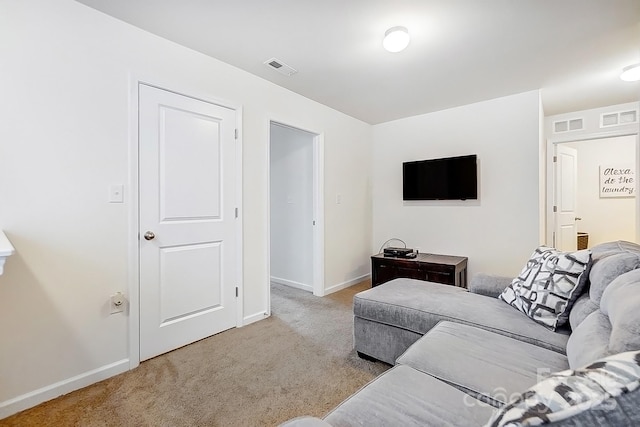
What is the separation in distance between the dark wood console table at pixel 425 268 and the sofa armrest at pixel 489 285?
106 cm

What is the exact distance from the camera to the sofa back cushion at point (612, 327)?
0.82 metres

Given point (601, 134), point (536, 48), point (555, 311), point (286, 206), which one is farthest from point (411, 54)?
point (601, 134)

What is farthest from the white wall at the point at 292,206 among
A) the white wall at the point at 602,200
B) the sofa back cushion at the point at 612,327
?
the white wall at the point at 602,200

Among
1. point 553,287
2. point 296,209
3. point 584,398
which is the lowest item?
point 553,287

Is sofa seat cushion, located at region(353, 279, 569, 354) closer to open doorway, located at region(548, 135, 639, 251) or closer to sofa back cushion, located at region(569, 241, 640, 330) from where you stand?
A: sofa back cushion, located at region(569, 241, 640, 330)

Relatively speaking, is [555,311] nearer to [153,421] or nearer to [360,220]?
[153,421]

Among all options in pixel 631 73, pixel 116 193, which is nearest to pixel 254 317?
pixel 116 193

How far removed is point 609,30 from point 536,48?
43 centimetres

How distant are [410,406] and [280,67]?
266 cm

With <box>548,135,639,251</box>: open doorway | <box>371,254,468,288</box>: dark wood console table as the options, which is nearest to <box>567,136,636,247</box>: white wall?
<box>548,135,639,251</box>: open doorway

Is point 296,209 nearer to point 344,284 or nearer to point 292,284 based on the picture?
point 292,284

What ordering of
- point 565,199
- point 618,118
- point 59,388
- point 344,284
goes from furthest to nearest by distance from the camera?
point 565,199, point 344,284, point 618,118, point 59,388

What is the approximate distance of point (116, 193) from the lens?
1989 mm

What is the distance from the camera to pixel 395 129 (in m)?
4.33
